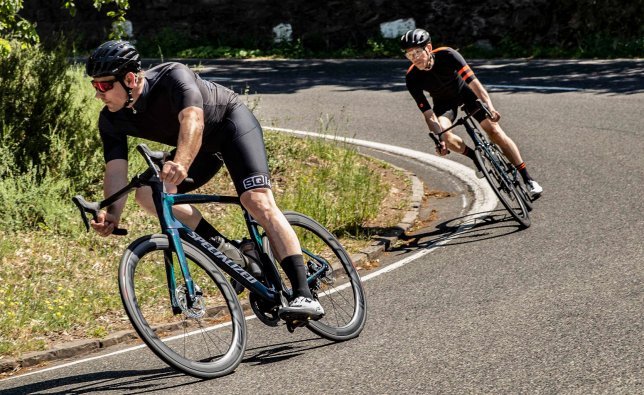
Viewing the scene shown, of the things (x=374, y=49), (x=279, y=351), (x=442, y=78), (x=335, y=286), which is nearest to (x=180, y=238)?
(x=279, y=351)

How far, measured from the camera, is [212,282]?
19.4 ft

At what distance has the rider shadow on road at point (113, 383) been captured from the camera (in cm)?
599

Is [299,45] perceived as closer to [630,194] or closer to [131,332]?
[630,194]

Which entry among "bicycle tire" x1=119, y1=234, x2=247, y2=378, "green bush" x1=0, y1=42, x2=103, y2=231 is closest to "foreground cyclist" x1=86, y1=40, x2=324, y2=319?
"bicycle tire" x1=119, y1=234, x2=247, y2=378

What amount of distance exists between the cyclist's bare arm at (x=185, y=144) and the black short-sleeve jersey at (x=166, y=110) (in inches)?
2.9

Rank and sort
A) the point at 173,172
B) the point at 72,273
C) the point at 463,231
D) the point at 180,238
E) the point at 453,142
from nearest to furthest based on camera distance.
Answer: the point at 173,172 < the point at 180,238 < the point at 72,273 < the point at 463,231 < the point at 453,142

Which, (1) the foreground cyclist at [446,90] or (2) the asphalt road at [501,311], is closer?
(2) the asphalt road at [501,311]

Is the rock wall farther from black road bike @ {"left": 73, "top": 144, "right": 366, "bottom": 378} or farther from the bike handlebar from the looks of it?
the bike handlebar

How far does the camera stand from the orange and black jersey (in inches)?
392

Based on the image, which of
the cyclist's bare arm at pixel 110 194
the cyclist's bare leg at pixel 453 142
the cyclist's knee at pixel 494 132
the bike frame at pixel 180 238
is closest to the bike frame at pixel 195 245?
the bike frame at pixel 180 238

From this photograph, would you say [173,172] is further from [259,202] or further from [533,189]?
[533,189]

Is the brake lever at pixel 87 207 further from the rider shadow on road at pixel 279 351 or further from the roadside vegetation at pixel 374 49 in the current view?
the roadside vegetation at pixel 374 49

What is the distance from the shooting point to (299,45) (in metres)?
25.7

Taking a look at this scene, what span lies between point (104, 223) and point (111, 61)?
3.17 feet
